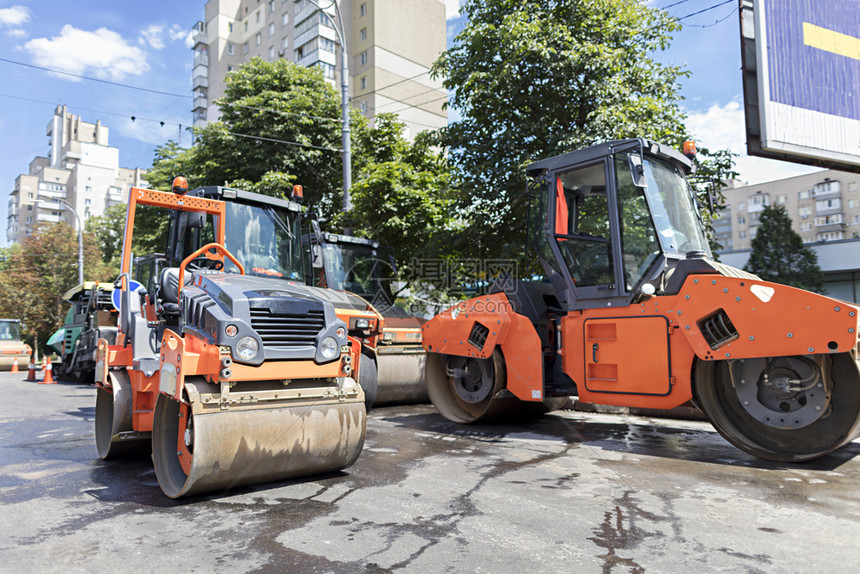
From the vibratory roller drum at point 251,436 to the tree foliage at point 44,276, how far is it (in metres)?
34.3

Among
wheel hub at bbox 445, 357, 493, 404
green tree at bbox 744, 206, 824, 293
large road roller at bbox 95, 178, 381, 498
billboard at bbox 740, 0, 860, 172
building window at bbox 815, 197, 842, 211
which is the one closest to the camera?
large road roller at bbox 95, 178, 381, 498

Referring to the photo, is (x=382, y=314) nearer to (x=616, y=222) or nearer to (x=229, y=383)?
(x=616, y=222)

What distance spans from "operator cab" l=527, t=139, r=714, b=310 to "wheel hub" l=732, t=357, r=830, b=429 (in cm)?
107

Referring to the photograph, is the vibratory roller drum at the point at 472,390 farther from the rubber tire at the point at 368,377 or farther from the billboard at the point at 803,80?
the billboard at the point at 803,80

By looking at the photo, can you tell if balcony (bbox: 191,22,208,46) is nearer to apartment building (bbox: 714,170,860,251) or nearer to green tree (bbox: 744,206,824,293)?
green tree (bbox: 744,206,824,293)

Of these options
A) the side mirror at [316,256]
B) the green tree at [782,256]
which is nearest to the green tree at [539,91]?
the side mirror at [316,256]

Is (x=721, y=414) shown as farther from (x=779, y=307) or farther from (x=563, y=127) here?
(x=563, y=127)

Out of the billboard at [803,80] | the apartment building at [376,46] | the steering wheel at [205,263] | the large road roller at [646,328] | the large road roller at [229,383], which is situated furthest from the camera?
the apartment building at [376,46]

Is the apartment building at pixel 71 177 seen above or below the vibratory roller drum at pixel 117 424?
above

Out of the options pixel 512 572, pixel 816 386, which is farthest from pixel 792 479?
pixel 512 572

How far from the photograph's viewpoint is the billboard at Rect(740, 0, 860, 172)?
1259cm

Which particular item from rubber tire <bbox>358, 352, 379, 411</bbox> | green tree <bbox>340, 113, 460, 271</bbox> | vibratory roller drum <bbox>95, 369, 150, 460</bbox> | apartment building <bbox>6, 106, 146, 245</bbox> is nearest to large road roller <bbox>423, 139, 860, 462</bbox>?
rubber tire <bbox>358, 352, 379, 411</bbox>

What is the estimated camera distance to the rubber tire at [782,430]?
5031mm

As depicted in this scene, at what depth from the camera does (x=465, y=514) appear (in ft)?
13.2
